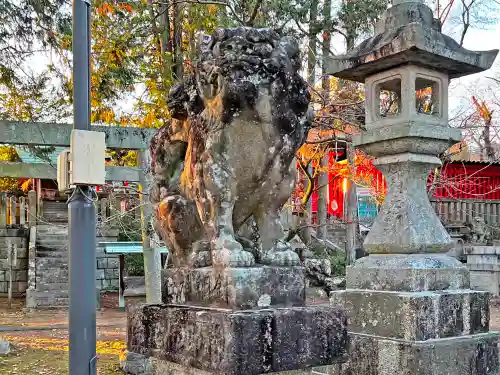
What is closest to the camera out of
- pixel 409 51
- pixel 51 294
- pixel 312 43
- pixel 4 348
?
pixel 409 51

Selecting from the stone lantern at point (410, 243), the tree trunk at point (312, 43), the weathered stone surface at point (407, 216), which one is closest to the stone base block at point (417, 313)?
the stone lantern at point (410, 243)

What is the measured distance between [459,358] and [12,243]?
1636 centimetres

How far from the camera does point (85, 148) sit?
4121mm

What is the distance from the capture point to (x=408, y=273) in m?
4.42

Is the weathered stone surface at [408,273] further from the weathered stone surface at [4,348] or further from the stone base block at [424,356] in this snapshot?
the weathered stone surface at [4,348]

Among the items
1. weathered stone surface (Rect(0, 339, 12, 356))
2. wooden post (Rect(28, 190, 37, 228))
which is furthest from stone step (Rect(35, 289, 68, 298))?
weathered stone surface (Rect(0, 339, 12, 356))

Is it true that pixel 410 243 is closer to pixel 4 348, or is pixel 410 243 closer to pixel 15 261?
pixel 4 348

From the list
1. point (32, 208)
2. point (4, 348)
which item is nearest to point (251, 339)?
point (4, 348)

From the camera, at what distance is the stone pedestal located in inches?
105

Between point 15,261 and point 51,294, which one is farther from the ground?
point 15,261

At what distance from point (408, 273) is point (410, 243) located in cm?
28

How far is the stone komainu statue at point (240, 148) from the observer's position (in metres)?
2.99

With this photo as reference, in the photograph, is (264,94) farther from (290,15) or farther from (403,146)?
(290,15)

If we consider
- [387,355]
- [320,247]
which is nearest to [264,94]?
[387,355]
